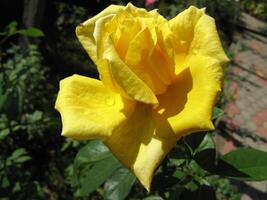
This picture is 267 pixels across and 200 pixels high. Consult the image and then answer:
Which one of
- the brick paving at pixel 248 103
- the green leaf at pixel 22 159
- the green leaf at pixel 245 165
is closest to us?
the green leaf at pixel 245 165

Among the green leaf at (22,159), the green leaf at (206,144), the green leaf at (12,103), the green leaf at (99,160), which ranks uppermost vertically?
the green leaf at (206,144)

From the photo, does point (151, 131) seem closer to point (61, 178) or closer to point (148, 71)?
point (148, 71)

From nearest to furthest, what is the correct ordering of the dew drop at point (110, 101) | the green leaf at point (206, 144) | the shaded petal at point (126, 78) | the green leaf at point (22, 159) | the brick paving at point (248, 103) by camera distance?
the shaded petal at point (126, 78) < the dew drop at point (110, 101) < the green leaf at point (206, 144) < the green leaf at point (22, 159) < the brick paving at point (248, 103)

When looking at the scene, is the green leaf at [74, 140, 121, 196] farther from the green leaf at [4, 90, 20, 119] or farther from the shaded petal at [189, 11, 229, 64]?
the green leaf at [4, 90, 20, 119]

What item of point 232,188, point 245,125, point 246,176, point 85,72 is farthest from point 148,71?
point 245,125

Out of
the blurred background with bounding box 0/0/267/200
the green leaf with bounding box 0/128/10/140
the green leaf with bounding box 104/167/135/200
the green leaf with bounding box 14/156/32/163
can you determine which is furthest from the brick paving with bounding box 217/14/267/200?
the green leaf with bounding box 104/167/135/200

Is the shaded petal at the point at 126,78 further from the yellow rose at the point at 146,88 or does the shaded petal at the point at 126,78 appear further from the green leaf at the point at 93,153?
the green leaf at the point at 93,153

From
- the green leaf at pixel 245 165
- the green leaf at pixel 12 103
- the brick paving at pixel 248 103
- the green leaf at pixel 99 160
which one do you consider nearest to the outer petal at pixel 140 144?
the green leaf at pixel 245 165

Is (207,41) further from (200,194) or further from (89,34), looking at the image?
(200,194)
